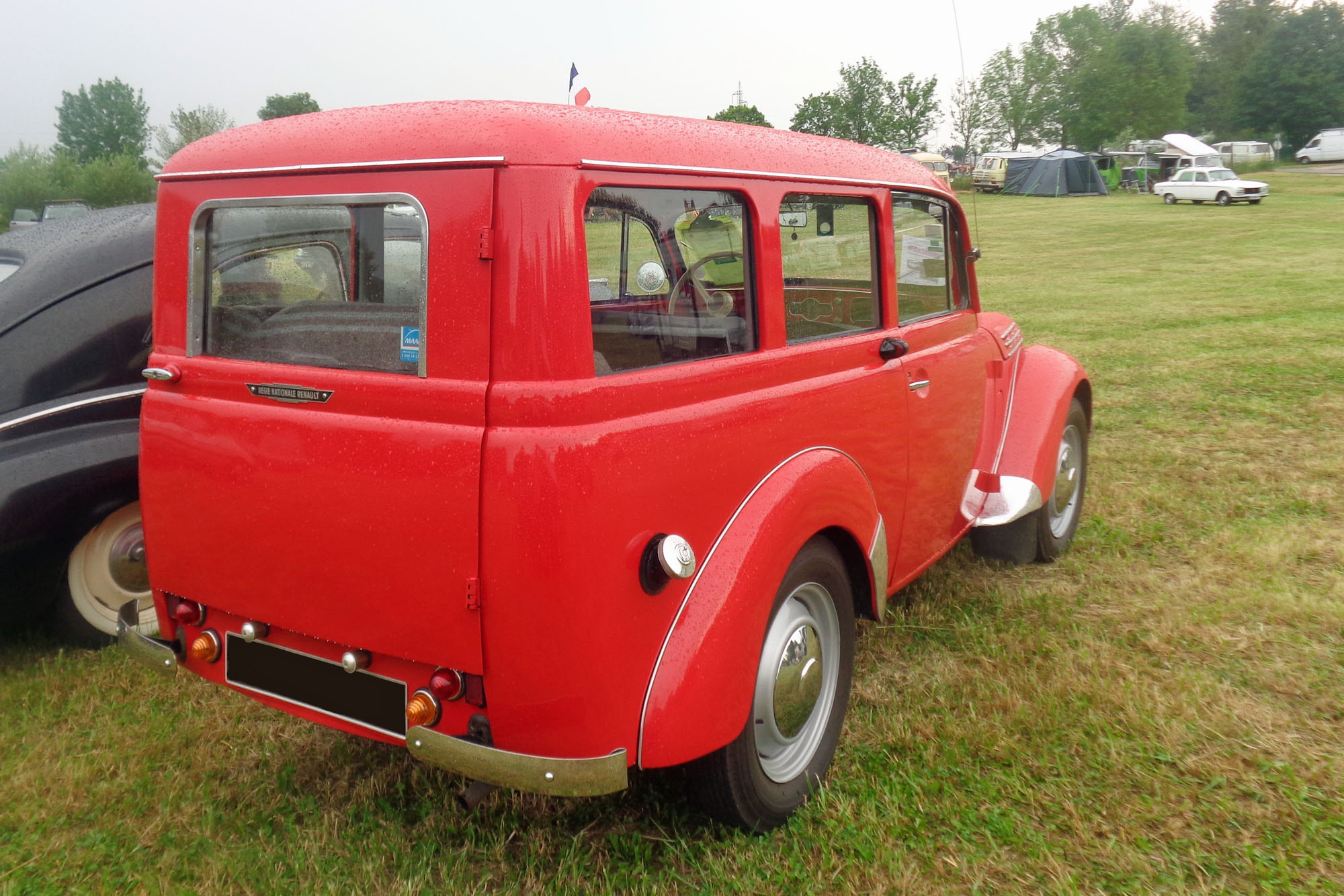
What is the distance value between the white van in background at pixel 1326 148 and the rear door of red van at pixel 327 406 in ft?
205

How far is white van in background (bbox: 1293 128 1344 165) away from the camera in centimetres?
5134

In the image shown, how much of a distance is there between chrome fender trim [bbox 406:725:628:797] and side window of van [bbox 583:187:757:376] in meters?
0.88

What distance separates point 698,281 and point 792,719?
48.2 inches

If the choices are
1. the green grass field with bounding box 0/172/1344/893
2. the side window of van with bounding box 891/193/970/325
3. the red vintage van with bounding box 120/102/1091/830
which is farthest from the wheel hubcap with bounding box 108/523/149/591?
the side window of van with bounding box 891/193/970/325

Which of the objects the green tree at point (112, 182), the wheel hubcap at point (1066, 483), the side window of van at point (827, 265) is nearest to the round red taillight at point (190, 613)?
the side window of van at point (827, 265)

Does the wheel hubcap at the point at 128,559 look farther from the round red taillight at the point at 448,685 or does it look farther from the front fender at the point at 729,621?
the front fender at the point at 729,621

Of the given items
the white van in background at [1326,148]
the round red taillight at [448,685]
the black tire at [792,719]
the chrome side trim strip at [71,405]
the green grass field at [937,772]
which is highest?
the white van in background at [1326,148]

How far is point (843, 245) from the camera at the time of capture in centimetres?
310

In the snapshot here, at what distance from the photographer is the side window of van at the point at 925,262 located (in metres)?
3.37

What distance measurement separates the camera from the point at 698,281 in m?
2.60

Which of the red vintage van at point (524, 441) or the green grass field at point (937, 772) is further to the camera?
the green grass field at point (937, 772)

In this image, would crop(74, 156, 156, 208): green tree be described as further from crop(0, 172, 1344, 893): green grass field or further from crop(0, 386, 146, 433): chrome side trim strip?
crop(0, 172, 1344, 893): green grass field

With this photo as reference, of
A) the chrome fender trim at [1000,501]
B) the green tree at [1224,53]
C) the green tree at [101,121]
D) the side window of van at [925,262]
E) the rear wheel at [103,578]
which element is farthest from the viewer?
the green tree at [101,121]

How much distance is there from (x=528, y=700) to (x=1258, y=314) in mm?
12333
